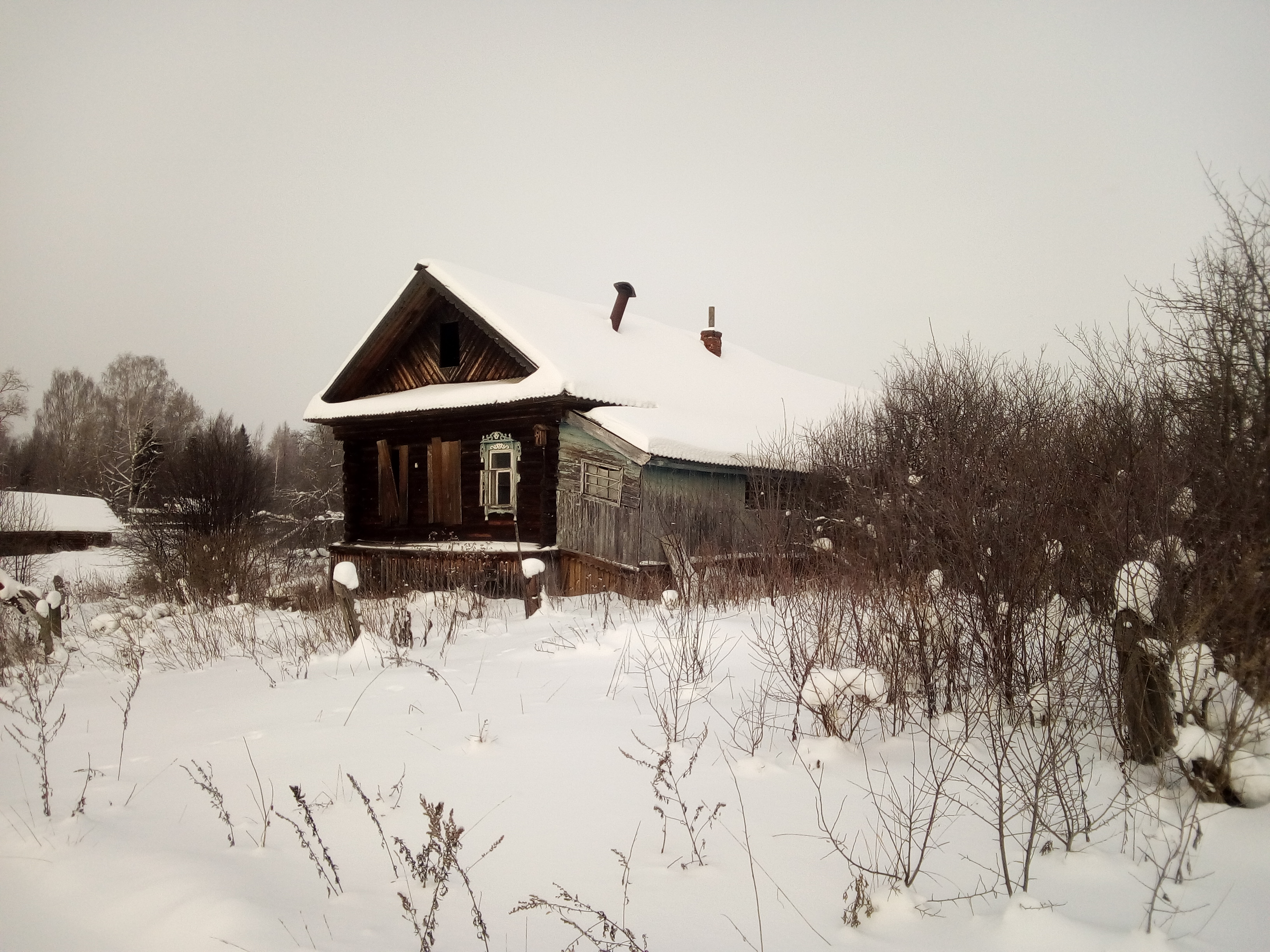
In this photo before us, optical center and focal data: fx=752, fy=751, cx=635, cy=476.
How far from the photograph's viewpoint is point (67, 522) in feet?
98.9

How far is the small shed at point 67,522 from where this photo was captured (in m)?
24.6

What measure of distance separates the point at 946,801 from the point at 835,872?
2.59ft

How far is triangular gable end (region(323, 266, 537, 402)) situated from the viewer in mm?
13828

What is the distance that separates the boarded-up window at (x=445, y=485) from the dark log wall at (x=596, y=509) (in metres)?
2.43

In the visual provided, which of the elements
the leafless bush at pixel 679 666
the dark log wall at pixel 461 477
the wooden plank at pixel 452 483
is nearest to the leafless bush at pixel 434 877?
the leafless bush at pixel 679 666

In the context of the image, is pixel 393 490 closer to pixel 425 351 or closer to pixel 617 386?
pixel 425 351

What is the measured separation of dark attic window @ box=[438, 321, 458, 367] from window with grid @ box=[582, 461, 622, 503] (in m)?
3.75

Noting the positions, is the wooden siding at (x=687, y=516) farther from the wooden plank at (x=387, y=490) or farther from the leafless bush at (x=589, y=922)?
the leafless bush at (x=589, y=922)

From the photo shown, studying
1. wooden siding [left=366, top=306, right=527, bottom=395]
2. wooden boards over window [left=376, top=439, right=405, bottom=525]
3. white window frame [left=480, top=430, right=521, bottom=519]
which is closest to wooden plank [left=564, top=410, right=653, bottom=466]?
white window frame [left=480, top=430, right=521, bottom=519]

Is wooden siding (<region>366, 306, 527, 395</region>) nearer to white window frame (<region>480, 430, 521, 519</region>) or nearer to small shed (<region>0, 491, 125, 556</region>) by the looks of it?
white window frame (<region>480, 430, 521, 519</region>)

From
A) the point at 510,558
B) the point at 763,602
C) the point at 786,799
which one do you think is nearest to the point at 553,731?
the point at 786,799

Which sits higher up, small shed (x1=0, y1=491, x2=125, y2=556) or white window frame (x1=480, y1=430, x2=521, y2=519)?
white window frame (x1=480, y1=430, x2=521, y2=519)

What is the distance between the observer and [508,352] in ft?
42.5

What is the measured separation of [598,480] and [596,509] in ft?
2.97
